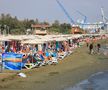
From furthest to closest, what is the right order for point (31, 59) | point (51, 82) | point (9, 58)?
1. point (31, 59)
2. point (9, 58)
3. point (51, 82)

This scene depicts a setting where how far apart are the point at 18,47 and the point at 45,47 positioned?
2.93m

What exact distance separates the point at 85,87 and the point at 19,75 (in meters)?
4.24

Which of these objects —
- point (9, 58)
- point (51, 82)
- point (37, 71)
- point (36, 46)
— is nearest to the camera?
point (51, 82)

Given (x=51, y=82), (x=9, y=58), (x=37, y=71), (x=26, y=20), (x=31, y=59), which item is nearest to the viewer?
(x=51, y=82)

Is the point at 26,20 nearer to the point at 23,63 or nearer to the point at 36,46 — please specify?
→ the point at 36,46

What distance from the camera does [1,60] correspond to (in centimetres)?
2366

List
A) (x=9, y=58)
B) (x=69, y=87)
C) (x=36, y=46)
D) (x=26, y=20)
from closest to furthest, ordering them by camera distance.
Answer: (x=69, y=87), (x=9, y=58), (x=36, y=46), (x=26, y=20)

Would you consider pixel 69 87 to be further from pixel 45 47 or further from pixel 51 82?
pixel 45 47

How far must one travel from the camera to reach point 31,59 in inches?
1033

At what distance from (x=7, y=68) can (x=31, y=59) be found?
10.7 feet

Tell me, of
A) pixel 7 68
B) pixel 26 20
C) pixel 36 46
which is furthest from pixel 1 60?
pixel 26 20

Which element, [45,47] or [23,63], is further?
[45,47]

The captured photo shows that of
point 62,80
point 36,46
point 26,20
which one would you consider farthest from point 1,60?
point 26,20

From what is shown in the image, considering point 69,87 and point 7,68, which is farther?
point 7,68
